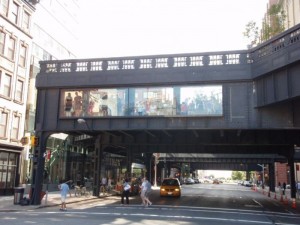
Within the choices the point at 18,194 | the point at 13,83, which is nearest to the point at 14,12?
the point at 13,83

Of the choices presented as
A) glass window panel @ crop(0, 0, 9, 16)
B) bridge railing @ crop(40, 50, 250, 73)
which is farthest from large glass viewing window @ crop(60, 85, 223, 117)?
glass window panel @ crop(0, 0, 9, 16)

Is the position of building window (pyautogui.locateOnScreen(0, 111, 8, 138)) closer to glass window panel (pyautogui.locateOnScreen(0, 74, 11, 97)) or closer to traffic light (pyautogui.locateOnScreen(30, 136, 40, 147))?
glass window panel (pyautogui.locateOnScreen(0, 74, 11, 97))

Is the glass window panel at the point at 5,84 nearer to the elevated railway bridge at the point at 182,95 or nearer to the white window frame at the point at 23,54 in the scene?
the white window frame at the point at 23,54

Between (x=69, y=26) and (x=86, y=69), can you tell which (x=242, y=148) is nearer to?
(x=86, y=69)

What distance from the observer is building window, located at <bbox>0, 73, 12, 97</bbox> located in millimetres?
33819

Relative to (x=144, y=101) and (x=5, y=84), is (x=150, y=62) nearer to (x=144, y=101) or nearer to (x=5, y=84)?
(x=144, y=101)

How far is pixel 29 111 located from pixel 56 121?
43.4ft

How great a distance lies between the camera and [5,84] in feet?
113

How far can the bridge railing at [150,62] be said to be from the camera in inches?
939

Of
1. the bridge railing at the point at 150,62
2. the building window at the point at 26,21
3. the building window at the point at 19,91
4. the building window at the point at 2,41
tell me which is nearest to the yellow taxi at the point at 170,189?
the bridge railing at the point at 150,62

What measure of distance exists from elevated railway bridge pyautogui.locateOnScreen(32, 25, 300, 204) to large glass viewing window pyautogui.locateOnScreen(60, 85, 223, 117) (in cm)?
6

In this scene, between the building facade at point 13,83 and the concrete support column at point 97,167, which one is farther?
the concrete support column at point 97,167

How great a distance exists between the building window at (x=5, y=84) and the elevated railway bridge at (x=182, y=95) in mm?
7569

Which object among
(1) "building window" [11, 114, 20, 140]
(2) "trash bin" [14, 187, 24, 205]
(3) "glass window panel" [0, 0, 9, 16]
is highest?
(3) "glass window panel" [0, 0, 9, 16]
